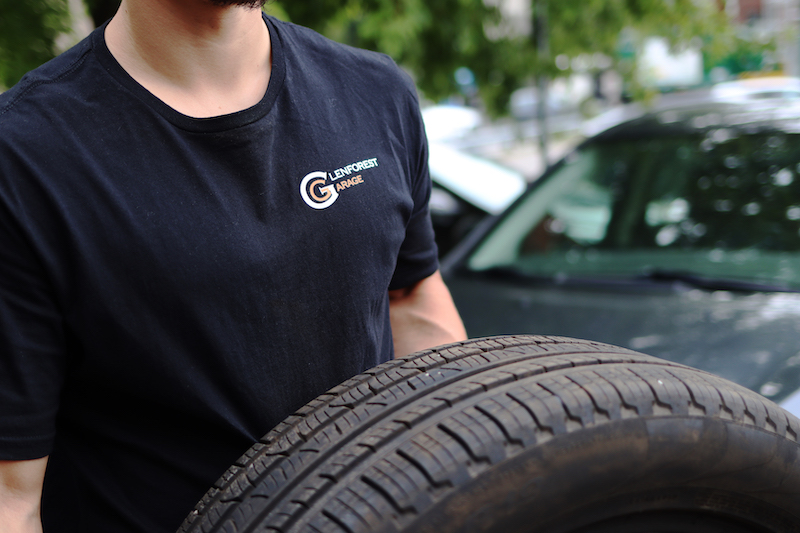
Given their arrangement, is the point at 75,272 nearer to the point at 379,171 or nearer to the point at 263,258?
the point at 263,258

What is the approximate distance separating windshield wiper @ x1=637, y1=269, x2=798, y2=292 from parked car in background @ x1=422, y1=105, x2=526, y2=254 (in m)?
1.48

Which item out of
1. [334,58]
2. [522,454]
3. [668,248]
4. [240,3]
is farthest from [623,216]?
[522,454]

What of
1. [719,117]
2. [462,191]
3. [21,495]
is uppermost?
[21,495]

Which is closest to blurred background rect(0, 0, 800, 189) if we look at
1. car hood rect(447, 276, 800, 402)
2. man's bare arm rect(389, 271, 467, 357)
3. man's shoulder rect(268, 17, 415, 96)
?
car hood rect(447, 276, 800, 402)

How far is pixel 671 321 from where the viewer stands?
2299mm

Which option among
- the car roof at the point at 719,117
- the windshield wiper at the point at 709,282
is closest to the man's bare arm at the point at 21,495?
the windshield wiper at the point at 709,282

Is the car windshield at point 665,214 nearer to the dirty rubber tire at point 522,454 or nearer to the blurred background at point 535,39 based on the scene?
the blurred background at point 535,39

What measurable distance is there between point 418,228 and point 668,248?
1.54 meters

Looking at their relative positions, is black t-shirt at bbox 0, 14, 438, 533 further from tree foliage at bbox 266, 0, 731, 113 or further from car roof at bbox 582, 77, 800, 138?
Result: tree foliage at bbox 266, 0, 731, 113

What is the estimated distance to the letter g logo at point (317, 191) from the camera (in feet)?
4.25

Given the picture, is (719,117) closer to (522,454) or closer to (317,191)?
(317,191)

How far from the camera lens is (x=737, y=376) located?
6.27 ft

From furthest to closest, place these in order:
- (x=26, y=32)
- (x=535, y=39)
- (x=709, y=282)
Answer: (x=535, y=39) → (x=709, y=282) → (x=26, y=32)

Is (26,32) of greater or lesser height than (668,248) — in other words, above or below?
above
